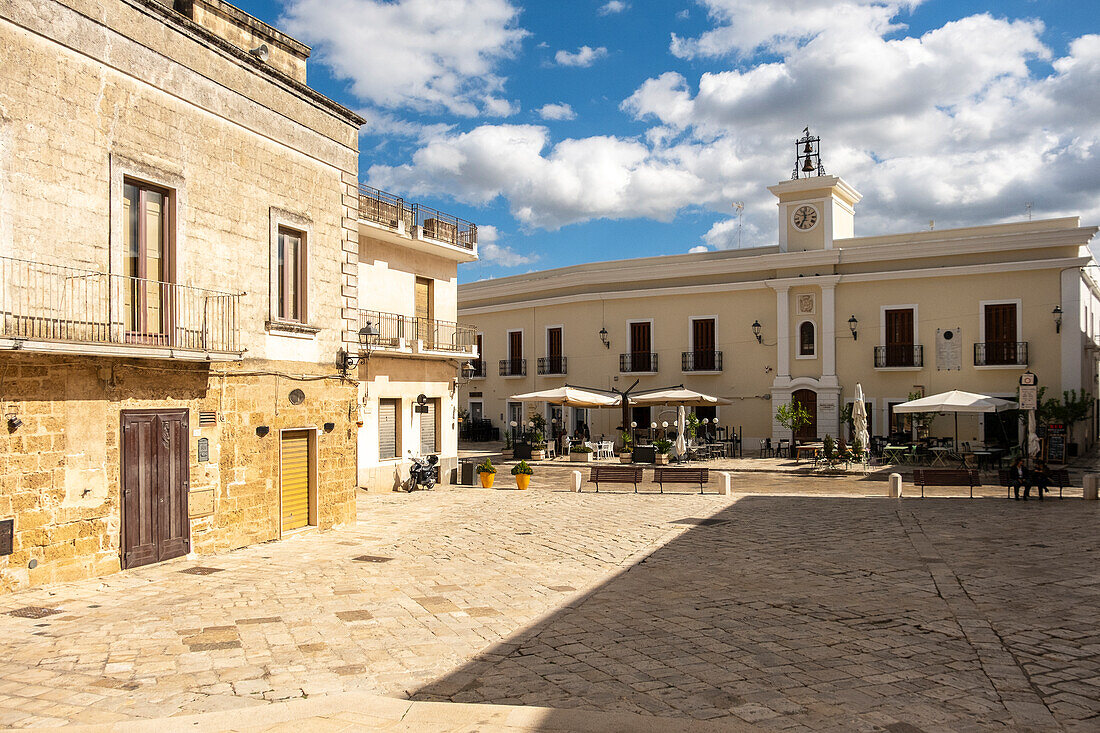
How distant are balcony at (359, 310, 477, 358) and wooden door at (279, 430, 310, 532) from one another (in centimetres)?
538

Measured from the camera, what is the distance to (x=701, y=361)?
31.8 m

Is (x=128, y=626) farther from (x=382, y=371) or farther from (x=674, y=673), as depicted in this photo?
(x=382, y=371)

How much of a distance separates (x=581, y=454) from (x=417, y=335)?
9179mm

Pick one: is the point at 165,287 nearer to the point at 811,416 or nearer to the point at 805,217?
the point at 811,416

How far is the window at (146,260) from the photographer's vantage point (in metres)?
9.96

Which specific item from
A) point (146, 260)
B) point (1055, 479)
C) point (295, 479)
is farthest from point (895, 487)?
point (146, 260)

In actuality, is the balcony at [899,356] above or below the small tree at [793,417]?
above

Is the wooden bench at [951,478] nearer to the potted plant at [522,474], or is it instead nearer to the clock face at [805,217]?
the potted plant at [522,474]

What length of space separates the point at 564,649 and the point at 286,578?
4253mm

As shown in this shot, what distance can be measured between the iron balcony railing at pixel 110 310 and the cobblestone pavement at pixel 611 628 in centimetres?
284

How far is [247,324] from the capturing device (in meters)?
11.7

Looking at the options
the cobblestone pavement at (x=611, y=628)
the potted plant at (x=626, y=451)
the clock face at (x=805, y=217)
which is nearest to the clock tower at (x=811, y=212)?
the clock face at (x=805, y=217)

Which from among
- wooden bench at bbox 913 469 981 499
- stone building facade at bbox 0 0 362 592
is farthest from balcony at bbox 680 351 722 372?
stone building facade at bbox 0 0 362 592

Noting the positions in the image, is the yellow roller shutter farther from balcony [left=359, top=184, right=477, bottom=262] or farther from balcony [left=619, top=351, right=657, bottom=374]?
balcony [left=619, top=351, right=657, bottom=374]
